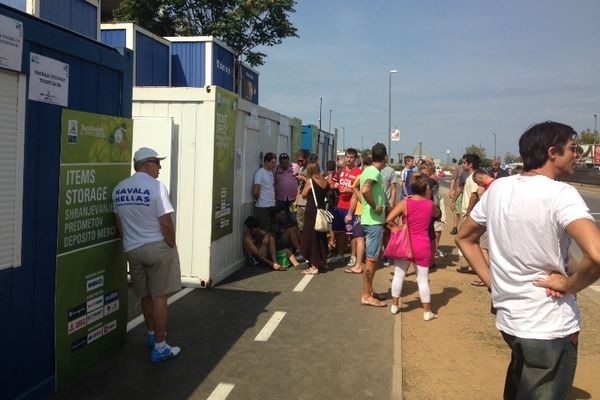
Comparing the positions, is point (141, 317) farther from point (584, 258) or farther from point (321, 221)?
point (584, 258)

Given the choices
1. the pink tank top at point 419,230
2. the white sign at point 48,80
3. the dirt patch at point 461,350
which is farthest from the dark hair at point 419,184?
the white sign at point 48,80

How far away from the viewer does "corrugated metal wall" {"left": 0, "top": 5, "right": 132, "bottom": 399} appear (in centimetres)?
316

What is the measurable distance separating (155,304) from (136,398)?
801 mm

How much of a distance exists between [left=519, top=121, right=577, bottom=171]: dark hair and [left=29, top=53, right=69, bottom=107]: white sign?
2919 mm

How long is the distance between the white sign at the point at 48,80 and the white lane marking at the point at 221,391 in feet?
7.73

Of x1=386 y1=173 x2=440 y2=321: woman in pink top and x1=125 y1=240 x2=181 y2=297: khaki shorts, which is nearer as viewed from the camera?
x1=125 y1=240 x2=181 y2=297: khaki shorts

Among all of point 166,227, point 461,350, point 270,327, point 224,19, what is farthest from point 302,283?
point 224,19

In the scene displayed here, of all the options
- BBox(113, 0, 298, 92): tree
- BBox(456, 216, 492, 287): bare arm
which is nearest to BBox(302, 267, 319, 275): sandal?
BBox(456, 216, 492, 287): bare arm

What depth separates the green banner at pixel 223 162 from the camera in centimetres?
661

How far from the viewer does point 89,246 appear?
3.96 metres

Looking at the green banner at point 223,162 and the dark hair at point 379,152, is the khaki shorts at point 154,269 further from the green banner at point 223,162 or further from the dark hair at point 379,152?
the dark hair at point 379,152

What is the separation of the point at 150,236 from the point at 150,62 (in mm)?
8163

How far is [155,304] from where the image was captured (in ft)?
13.8

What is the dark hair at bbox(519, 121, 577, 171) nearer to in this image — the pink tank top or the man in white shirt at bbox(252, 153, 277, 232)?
the pink tank top
